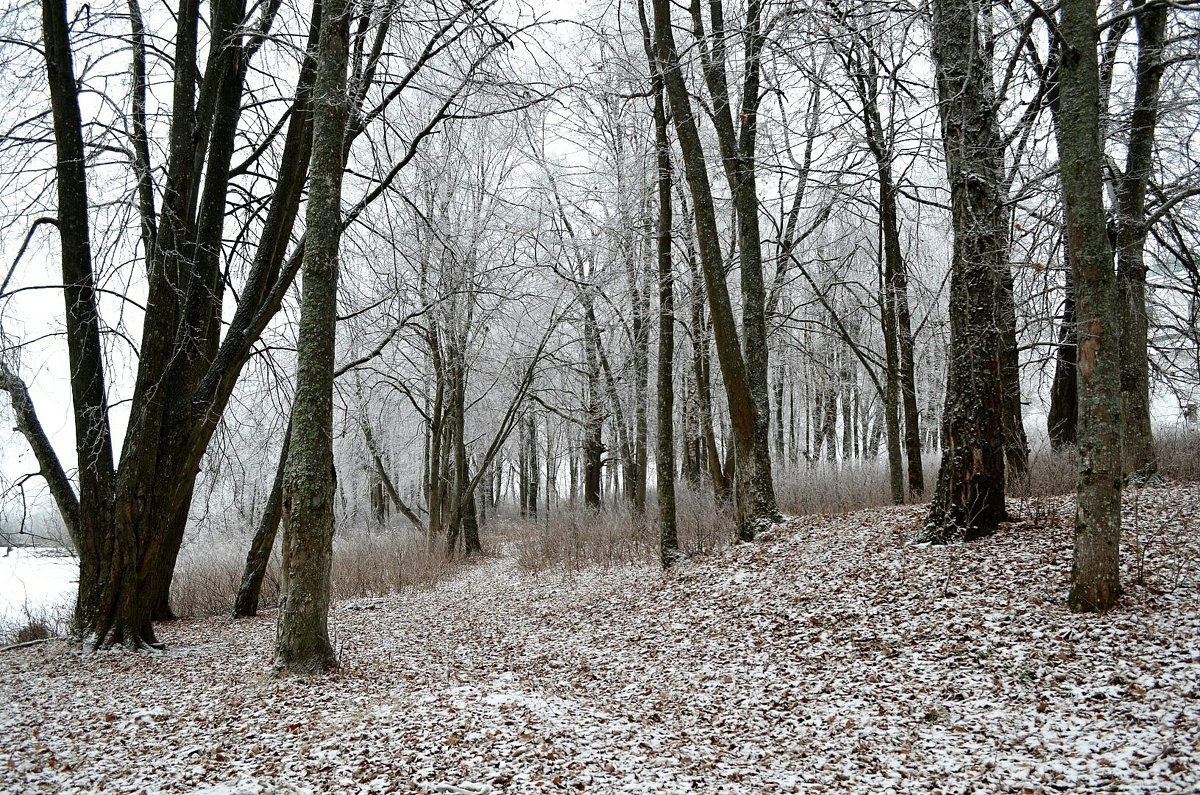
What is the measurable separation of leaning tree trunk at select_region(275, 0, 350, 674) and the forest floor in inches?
16.0

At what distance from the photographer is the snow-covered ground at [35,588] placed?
9008mm

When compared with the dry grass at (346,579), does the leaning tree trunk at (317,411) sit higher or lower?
higher

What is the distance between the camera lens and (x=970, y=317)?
583 cm

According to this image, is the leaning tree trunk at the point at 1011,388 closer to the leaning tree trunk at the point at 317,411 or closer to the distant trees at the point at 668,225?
the distant trees at the point at 668,225

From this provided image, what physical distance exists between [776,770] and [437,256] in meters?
11.7

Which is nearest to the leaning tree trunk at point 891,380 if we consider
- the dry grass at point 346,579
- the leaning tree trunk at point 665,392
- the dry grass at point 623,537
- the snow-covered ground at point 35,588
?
the dry grass at point 623,537

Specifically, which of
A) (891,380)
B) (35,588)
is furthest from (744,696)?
(35,588)

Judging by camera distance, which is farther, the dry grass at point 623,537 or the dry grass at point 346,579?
the dry grass at point 346,579

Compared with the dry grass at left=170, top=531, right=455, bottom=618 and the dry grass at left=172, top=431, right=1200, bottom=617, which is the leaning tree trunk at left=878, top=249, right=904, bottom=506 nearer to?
the dry grass at left=172, top=431, right=1200, bottom=617

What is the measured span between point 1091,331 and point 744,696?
3132mm

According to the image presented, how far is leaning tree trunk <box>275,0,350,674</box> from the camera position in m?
4.98

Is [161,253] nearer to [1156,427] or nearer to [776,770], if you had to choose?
[776,770]

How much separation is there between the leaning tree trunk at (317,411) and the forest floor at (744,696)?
0.41 meters

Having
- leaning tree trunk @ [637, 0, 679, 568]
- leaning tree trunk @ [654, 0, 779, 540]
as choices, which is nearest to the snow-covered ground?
leaning tree trunk @ [637, 0, 679, 568]
